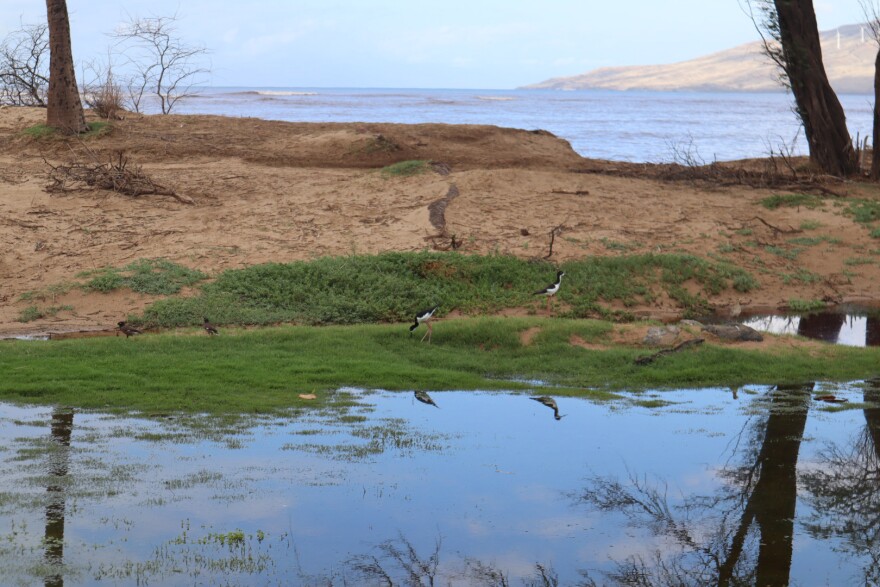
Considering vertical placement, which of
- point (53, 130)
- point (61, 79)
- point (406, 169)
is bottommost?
point (406, 169)

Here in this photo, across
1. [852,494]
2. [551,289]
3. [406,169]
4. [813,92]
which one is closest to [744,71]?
[813,92]

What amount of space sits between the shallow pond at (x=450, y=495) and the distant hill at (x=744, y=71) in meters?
132

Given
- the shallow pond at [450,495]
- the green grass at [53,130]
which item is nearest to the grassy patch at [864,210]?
the shallow pond at [450,495]

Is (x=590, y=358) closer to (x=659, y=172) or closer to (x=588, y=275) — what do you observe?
(x=588, y=275)

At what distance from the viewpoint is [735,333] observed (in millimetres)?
12352

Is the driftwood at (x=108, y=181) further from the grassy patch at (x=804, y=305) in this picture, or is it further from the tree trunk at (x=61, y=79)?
the grassy patch at (x=804, y=305)

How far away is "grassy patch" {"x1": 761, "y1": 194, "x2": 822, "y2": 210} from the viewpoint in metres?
19.3

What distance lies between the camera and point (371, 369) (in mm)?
11070

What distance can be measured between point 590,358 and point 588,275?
4.03 m

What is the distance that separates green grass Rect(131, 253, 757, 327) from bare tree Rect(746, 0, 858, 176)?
726cm

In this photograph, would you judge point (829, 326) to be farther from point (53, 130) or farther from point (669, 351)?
point (53, 130)

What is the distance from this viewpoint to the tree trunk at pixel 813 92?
21922 millimetres

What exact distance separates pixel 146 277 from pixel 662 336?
755 centimetres

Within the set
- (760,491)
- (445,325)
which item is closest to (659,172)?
(445,325)
